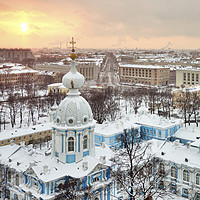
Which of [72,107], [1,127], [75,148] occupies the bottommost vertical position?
[1,127]

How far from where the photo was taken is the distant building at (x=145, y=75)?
334ft

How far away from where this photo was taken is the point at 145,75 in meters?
105

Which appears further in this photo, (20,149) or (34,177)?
(20,149)

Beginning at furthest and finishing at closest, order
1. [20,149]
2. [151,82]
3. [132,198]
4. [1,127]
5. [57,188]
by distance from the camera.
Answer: [151,82]
[1,127]
[20,149]
[57,188]
[132,198]

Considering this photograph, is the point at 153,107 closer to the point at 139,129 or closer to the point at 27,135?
the point at 139,129

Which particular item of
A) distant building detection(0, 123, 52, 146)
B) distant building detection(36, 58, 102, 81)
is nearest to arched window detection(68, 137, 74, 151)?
distant building detection(0, 123, 52, 146)

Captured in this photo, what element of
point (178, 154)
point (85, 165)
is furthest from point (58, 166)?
point (178, 154)

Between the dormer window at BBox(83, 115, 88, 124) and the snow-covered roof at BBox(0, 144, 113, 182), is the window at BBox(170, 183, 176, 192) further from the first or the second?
the dormer window at BBox(83, 115, 88, 124)

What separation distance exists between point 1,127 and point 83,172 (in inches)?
1221

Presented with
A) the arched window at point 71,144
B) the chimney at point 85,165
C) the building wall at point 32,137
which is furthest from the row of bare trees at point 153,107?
the chimney at point 85,165

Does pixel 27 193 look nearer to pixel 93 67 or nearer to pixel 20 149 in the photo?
pixel 20 149

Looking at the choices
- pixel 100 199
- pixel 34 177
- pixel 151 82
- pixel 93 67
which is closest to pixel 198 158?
pixel 100 199

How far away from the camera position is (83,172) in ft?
56.2

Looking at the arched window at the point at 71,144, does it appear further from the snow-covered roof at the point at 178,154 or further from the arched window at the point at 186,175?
the arched window at the point at 186,175
